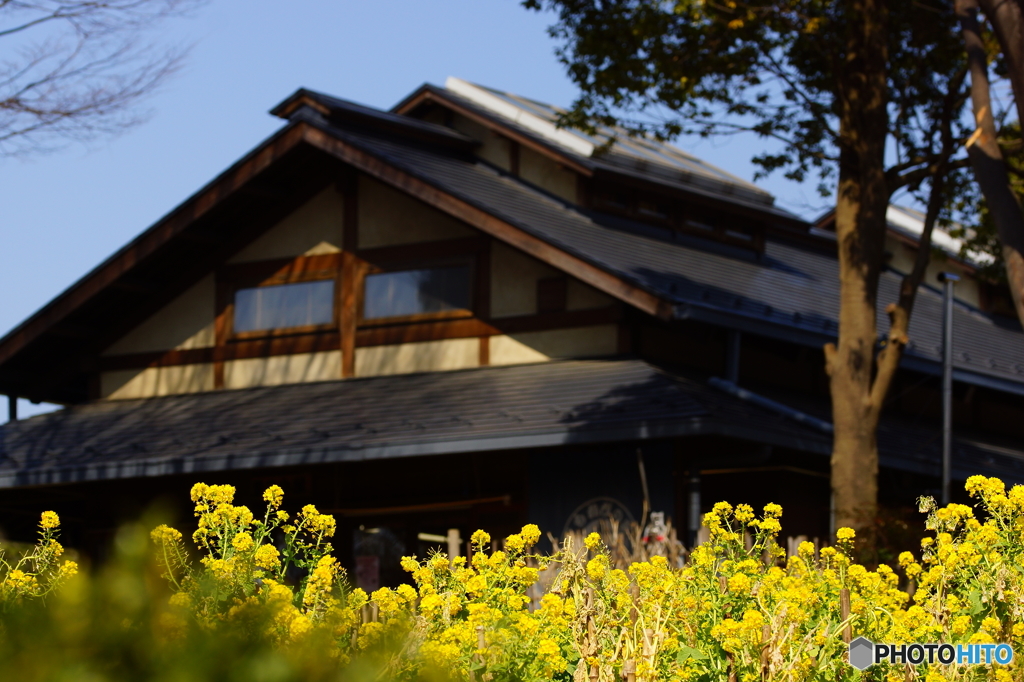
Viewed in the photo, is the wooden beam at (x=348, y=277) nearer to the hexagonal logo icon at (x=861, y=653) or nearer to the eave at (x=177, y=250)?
the eave at (x=177, y=250)

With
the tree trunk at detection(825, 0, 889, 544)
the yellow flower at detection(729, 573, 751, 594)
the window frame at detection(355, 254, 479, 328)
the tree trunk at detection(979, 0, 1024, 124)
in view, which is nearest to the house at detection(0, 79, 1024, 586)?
the window frame at detection(355, 254, 479, 328)

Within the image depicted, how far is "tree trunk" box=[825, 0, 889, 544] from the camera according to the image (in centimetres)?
1269

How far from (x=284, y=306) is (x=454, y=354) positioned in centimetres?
275

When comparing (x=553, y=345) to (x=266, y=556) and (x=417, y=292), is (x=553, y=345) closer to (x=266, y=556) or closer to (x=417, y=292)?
(x=417, y=292)

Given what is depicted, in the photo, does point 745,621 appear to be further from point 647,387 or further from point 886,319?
point 886,319

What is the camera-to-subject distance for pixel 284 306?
60.8 ft

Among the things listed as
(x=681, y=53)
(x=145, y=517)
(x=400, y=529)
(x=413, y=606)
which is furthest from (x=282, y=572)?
(x=400, y=529)

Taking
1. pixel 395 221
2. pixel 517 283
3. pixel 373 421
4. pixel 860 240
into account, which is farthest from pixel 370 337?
pixel 860 240

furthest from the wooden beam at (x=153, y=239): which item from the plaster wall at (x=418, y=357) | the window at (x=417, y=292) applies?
the plaster wall at (x=418, y=357)

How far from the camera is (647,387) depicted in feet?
48.3

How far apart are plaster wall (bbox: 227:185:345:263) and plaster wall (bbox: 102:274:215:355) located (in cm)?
79

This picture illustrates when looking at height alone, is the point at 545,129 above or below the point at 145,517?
above

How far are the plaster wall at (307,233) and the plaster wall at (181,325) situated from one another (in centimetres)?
79

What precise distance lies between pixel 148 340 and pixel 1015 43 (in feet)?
42.6
